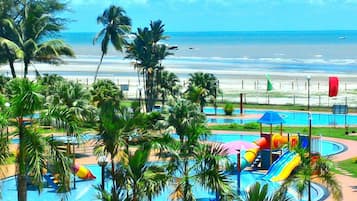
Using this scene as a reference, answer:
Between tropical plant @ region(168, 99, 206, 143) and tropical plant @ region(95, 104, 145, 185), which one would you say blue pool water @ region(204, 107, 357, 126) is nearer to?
tropical plant @ region(168, 99, 206, 143)

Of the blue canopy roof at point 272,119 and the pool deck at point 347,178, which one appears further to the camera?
the blue canopy roof at point 272,119

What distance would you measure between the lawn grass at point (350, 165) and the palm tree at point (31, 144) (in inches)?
836

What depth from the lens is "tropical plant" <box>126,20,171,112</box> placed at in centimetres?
5478

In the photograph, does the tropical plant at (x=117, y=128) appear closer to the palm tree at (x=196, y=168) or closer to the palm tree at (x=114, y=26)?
the palm tree at (x=196, y=168)

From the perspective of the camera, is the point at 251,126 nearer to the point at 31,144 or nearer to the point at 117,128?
the point at 117,128

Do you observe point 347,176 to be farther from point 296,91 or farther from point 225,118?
point 296,91

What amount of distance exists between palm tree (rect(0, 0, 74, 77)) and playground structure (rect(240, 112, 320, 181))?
20108 millimetres

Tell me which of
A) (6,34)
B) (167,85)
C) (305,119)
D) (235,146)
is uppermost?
(6,34)

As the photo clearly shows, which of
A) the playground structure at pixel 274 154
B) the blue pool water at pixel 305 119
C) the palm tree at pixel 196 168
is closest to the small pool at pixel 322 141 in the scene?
the playground structure at pixel 274 154

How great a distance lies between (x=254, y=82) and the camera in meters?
90.3

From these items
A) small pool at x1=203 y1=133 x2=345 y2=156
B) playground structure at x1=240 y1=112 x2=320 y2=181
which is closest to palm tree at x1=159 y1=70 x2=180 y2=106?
small pool at x1=203 y1=133 x2=345 y2=156

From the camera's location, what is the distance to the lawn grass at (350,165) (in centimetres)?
3361

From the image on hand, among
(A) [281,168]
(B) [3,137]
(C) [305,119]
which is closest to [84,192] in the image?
(A) [281,168]

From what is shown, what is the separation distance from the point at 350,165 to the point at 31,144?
24.2 metres
